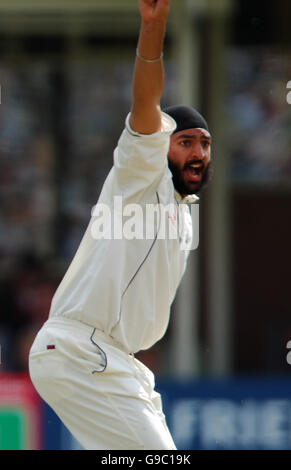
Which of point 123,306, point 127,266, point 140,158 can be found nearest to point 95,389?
point 123,306

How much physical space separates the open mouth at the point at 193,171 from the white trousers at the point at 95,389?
789 millimetres

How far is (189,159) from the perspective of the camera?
454 centimetres

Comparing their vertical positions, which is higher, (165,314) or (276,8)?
(276,8)

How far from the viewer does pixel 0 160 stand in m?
11.4

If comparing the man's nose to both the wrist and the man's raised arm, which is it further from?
the wrist

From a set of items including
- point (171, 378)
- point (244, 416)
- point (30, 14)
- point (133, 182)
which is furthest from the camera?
point (30, 14)

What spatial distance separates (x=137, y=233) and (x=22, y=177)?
7.22 m

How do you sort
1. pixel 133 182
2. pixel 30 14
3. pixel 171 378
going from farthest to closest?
1. pixel 30 14
2. pixel 171 378
3. pixel 133 182

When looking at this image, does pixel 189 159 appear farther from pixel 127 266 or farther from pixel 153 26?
pixel 153 26

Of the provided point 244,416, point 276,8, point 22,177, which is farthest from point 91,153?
point 244,416

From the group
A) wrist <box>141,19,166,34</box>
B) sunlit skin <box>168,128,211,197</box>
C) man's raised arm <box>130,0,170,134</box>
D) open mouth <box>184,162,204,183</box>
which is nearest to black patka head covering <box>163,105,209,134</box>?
sunlit skin <box>168,128,211,197</box>

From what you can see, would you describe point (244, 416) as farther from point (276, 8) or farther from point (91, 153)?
point (276, 8)

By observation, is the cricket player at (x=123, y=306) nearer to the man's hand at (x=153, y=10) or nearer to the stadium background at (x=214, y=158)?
the man's hand at (x=153, y=10)

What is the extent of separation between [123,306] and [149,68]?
0.98m
